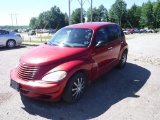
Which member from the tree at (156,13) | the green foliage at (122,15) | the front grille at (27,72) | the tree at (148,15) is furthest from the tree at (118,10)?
the front grille at (27,72)

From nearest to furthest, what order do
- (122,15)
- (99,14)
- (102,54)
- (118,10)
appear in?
(102,54) < (118,10) < (122,15) < (99,14)

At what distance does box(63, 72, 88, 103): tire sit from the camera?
4137 mm

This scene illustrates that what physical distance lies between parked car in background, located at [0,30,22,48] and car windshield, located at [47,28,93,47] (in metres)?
8.83

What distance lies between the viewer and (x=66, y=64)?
4207mm

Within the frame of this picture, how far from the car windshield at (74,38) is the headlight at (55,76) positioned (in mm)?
1232

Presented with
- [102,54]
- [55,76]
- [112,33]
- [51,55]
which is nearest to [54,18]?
[112,33]

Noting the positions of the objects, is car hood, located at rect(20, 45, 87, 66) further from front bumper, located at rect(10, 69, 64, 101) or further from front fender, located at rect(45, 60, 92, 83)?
front bumper, located at rect(10, 69, 64, 101)

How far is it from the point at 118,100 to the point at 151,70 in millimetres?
3231

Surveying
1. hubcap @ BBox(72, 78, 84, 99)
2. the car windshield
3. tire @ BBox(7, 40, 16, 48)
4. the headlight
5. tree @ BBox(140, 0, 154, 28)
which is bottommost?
hubcap @ BBox(72, 78, 84, 99)

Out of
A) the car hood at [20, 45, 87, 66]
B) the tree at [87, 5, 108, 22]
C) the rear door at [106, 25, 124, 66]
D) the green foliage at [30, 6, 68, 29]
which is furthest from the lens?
the green foliage at [30, 6, 68, 29]

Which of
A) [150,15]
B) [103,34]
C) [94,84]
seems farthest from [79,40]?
[150,15]

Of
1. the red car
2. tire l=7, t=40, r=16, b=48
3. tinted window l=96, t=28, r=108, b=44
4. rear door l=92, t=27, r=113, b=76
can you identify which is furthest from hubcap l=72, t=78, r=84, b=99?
tire l=7, t=40, r=16, b=48

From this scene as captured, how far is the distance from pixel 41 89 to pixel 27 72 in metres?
0.58

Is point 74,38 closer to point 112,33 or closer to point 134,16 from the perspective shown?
point 112,33
